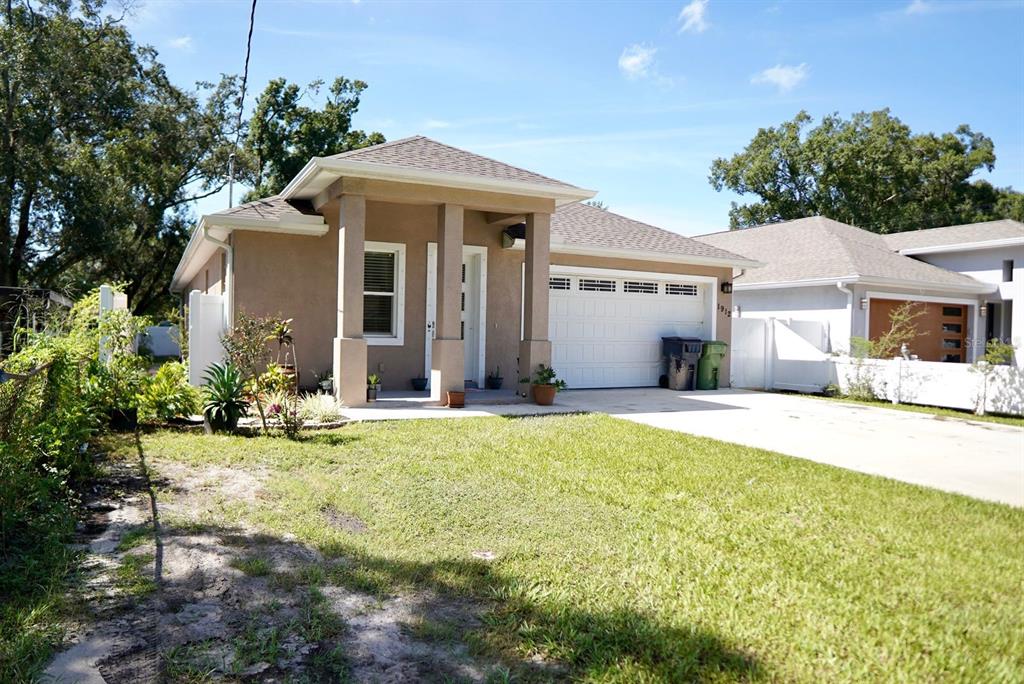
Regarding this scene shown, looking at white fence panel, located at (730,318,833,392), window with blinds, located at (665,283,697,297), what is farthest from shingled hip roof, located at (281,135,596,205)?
white fence panel, located at (730,318,833,392)

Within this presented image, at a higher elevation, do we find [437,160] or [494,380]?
[437,160]

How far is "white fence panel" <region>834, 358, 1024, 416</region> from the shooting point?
12.6 meters

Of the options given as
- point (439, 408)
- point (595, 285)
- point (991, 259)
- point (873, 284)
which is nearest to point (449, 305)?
point (439, 408)

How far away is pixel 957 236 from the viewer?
2166 centimetres

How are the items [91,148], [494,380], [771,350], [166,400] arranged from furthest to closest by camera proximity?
[91,148], [771,350], [494,380], [166,400]

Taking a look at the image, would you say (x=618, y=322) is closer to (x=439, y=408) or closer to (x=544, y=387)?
(x=544, y=387)

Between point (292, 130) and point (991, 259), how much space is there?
1013 inches

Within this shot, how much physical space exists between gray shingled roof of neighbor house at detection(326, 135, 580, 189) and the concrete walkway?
142 inches

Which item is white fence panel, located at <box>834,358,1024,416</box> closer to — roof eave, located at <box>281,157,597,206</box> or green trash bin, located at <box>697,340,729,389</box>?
green trash bin, located at <box>697,340,729,389</box>

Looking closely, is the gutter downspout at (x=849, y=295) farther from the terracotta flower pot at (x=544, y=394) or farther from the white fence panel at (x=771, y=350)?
the terracotta flower pot at (x=544, y=394)

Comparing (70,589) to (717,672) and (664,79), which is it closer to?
(717,672)

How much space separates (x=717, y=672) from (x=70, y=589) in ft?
10.6

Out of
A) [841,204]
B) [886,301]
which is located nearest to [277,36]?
[886,301]

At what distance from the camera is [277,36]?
1045cm
